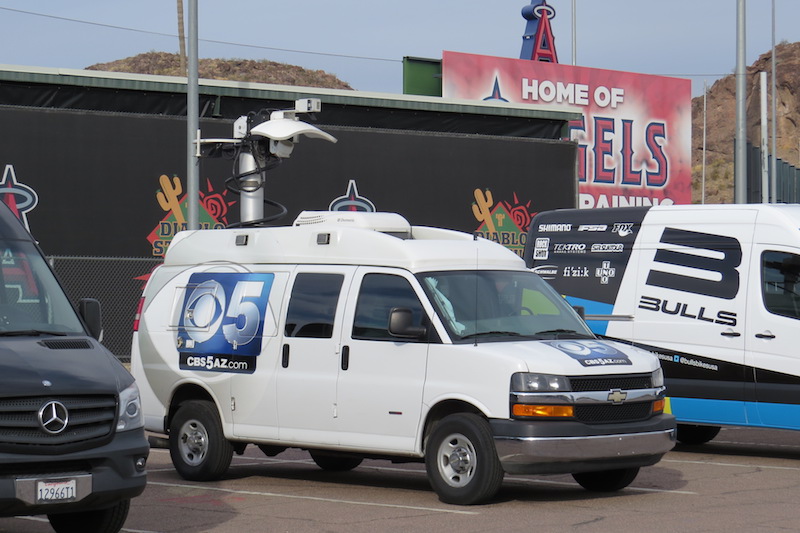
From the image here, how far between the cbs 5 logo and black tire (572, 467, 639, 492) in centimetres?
314

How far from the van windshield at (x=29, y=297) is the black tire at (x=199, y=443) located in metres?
3.14

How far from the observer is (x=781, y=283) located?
13.2 m

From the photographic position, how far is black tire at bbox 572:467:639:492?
36.7 ft

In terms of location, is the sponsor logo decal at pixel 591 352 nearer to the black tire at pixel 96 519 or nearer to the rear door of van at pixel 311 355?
the rear door of van at pixel 311 355

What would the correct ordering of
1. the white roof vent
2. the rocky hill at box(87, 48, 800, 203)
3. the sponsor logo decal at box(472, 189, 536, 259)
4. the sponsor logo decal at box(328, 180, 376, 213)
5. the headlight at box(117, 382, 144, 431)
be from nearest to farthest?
the headlight at box(117, 382, 144, 431)
the white roof vent
the sponsor logo decal at box(328, 180, 376, 213)
the sponsor logo decal at box(472, 189, 536, 259)
the rocky hill at box(87, 48, 800, 203)

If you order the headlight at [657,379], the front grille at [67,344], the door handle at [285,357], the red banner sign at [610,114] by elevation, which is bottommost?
the headlight at [657,379]

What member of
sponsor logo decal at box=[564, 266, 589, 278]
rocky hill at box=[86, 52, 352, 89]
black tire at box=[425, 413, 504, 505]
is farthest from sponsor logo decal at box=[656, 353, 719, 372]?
rocky hill at box=[86, 52, 352, 89]

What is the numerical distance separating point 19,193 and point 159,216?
2.93 m

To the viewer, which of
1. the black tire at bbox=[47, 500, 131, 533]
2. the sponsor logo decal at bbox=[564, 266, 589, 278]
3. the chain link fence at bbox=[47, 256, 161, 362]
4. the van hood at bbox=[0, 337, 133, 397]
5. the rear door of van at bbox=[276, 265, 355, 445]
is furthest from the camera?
the chain link fence at bbox=[47, 256, 161, 362]

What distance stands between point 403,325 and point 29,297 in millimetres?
3014

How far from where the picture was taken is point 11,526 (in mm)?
9742

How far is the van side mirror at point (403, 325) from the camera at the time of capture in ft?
34.7

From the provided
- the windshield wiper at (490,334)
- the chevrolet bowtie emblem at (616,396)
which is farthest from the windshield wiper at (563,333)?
the chevrolet bowtie emblem at (616,396)

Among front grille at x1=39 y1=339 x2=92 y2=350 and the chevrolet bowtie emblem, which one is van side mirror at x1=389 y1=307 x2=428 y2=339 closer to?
the chevrolet bowtie emblem
